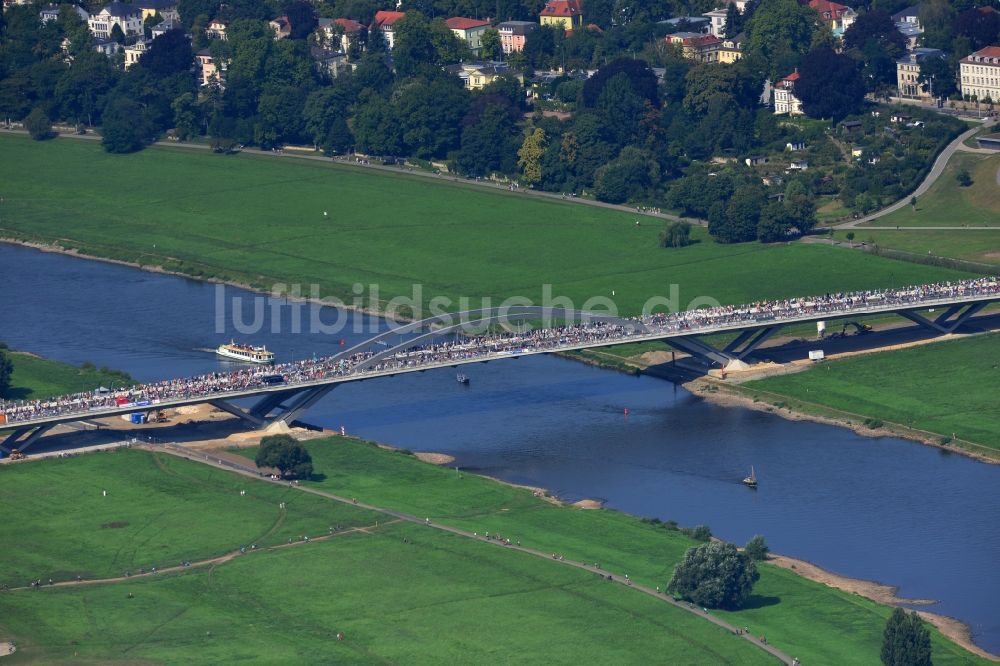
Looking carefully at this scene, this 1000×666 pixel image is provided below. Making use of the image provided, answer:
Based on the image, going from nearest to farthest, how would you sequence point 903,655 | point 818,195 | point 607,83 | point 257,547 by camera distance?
point 903,655, point 257,547, point 818,195, point 607,83

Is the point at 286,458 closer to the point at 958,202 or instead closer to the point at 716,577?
the point at 716,577

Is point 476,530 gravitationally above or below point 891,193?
below

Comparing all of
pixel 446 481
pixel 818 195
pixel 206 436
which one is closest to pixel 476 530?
pixel 446 481

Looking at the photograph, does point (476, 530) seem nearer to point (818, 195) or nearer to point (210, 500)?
point (210, 500)

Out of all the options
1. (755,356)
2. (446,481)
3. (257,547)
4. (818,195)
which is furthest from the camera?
(818,195)

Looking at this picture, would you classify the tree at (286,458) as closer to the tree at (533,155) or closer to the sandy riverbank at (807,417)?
the sandy riverbank at (807,417)

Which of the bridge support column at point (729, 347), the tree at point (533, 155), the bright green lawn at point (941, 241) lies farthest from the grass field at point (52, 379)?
the bright green lawn at point (941, 241)

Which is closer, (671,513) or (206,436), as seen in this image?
(671,513)
